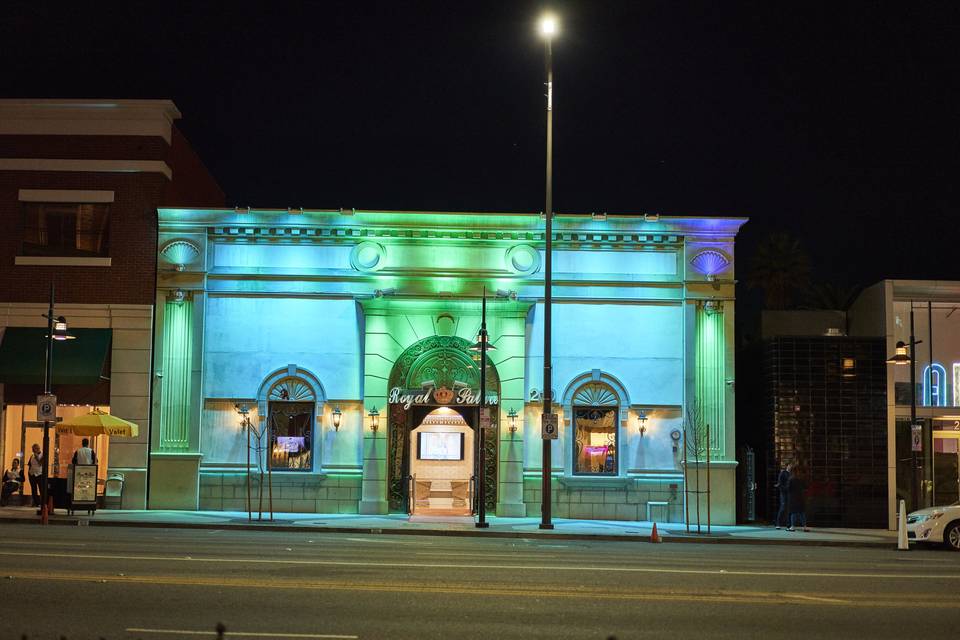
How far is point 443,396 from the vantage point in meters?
30.5

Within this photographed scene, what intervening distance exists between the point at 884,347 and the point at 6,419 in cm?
2485

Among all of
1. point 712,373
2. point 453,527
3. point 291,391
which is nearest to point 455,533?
point 453,527

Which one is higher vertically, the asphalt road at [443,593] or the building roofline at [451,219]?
the building roofline at [451,219]

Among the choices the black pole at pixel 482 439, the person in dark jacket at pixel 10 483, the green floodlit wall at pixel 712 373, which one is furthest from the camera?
the green floodlit wall at pixel 712 373

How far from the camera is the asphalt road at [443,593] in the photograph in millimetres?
10930

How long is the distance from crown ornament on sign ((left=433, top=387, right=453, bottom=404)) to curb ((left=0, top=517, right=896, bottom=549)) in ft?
17.1

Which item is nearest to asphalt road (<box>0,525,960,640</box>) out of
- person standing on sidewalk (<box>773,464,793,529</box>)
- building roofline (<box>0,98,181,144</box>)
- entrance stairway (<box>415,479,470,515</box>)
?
person standing on sidewalk (<box>773,464,793,529</box>)

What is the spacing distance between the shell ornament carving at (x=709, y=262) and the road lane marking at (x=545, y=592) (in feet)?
57.9

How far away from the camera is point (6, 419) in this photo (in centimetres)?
3077

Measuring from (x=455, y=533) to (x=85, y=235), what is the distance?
14.0 meters

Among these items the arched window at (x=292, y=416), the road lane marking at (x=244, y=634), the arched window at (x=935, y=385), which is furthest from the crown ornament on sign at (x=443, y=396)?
the road lane marking at (x=244, y=634)

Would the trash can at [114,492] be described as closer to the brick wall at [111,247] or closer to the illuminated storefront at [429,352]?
the illuminated storefront at [429,352]

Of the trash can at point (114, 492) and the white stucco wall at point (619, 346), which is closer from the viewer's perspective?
the trash can at point (114, 492)

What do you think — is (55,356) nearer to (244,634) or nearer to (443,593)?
(443,593)
